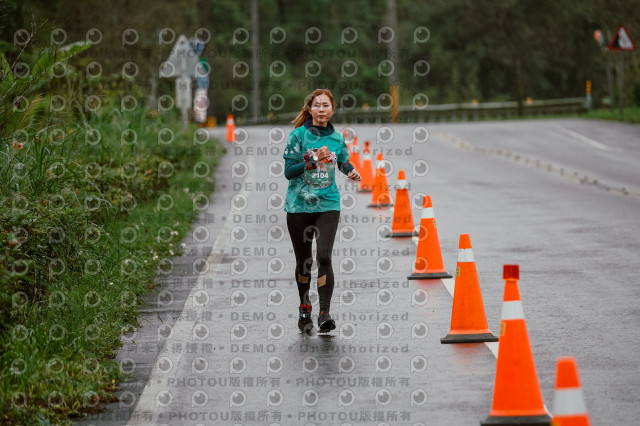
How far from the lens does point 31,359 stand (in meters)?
7.97

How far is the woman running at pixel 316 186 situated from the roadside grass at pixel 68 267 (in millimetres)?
1550

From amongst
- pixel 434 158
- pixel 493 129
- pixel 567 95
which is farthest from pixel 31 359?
pixel 567 95

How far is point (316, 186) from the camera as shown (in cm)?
962

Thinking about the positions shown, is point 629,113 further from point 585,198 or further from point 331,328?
point 331,328

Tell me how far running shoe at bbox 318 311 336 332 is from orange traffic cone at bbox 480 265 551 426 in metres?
2.72

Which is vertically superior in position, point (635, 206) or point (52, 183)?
point (52, 183)

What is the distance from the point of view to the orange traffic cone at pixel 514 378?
669 cm


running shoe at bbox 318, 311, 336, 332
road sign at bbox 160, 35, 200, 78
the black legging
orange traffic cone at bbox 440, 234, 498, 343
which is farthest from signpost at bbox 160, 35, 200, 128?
orange traffic cone at bbox 440, 234, 498, 343

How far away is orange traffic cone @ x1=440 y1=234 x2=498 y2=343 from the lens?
9.06m

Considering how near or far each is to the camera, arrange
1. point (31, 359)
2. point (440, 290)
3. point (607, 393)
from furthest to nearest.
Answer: point (440, 290)
point (31, 359)
point (607, 393)

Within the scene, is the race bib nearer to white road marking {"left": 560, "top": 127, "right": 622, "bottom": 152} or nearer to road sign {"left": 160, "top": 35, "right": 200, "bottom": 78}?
road sign {"left": 160, "top": 35, "right": 200, "bottom": 78}

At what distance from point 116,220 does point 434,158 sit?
1711cm

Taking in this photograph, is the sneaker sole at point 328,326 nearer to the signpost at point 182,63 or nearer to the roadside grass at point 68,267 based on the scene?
the roadside grass at point 68,267

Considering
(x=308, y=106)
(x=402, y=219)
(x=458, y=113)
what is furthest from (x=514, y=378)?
(x=458, y=113)
